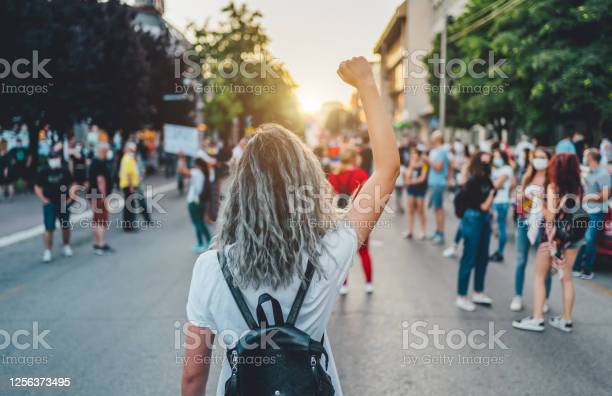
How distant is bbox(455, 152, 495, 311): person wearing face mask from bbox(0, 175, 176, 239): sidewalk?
31.4ft

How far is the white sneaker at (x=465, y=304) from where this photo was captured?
242 inches

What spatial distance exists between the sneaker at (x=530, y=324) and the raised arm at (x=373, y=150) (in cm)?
420

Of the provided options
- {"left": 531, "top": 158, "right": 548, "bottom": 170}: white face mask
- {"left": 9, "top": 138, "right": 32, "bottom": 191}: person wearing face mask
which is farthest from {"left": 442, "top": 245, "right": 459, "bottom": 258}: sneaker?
{"left": 9, "top": 138, "right": 32, "bottom": 191}: person wearing face mask

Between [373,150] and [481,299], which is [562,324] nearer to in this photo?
[481,299]

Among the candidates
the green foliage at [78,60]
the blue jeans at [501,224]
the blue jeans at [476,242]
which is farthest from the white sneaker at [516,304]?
the green foliage at [78,60]

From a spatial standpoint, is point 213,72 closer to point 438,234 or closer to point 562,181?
point 438,234

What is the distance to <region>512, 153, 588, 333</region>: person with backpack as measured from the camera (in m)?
5.41

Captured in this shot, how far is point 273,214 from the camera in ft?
5.76

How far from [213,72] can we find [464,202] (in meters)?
34.9

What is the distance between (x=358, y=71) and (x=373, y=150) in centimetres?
27

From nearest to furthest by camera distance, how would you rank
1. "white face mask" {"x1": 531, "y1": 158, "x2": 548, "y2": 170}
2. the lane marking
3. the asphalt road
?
1. the asphalt road
2. "white face mask" {"x1": 531, "y1": 158, "x2": 548, "y2": 170}
3. the lane marking

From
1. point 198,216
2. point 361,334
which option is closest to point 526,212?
point 361,334

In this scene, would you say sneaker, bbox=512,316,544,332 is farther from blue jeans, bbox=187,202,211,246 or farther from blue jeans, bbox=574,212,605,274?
blue jeans, bbox=187,202,211,246

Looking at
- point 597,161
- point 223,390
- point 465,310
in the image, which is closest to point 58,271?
point 465,310
